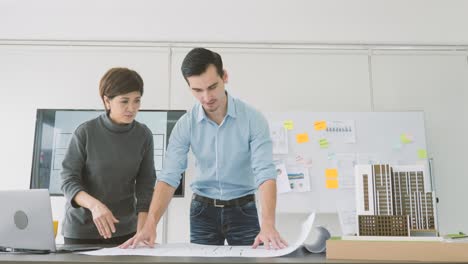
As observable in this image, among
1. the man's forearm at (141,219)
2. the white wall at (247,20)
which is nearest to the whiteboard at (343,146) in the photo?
the white wall at (247,20)

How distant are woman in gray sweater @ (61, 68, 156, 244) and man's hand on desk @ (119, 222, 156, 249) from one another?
12.8 inches

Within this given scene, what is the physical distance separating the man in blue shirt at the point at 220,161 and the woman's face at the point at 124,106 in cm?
20

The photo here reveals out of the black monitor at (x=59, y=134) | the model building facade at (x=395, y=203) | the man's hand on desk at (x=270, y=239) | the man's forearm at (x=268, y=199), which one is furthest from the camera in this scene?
the black monitor at (x=59, y=134)

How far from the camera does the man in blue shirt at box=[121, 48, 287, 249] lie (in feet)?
5.13

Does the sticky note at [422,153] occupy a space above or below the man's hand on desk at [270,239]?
above

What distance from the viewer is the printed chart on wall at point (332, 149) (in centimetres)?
321

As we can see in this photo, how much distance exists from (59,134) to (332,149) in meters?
2.08

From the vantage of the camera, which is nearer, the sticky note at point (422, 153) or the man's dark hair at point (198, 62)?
the man's dark hair at point (198, 62)

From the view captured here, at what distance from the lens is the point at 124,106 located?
1676 mm

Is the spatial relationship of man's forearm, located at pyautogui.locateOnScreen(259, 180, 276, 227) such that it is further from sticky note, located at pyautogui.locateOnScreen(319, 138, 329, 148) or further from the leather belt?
sticky note, located at pyautogui.locateOnScreen(319, 138, 329, 148)

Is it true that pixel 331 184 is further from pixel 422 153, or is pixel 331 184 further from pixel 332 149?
pixel 422 153

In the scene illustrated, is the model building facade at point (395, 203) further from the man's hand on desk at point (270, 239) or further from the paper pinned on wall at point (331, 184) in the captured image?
the paper pinned on wall at point (331, 184)

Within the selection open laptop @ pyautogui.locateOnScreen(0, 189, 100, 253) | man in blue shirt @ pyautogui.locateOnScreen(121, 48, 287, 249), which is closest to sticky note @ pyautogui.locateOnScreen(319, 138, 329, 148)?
man in blue shirt @ pyautogui.locateOnScreen(121, 48, 287, 249)

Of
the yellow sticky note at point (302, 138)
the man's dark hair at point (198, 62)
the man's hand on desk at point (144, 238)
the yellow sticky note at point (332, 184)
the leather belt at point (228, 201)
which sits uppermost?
the man's dark hair at point (198, 62)
